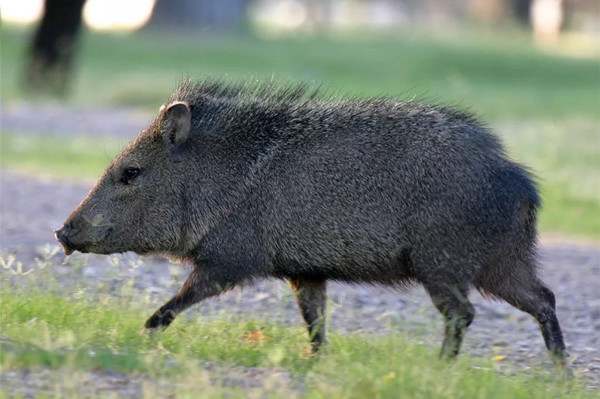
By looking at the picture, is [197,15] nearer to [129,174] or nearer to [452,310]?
[129,174]

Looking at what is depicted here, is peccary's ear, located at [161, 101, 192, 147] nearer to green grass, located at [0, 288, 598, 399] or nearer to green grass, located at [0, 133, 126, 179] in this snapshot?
green grass, located at [0, 288, 598, 399]

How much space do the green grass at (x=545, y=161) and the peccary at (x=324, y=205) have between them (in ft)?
18.0

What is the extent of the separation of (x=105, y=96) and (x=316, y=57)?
43.0 ft

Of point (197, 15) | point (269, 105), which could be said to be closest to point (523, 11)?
point (197, 15)

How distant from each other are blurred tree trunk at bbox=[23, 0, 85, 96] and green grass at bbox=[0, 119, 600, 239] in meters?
5.37

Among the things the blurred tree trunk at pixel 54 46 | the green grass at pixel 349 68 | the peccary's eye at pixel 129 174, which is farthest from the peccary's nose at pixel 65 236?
the blurred tree trunk at pixel 54 46

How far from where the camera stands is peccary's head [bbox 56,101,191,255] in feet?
24.1

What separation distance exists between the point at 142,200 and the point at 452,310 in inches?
67.2

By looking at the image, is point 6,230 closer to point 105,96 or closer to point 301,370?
point 301,370

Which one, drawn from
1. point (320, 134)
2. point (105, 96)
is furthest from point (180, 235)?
point (105, 96)

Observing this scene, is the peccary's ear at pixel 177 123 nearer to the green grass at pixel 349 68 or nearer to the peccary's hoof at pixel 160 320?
the peccary's hoof at pixel 160 320

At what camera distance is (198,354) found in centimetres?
664

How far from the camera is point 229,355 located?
6.63m

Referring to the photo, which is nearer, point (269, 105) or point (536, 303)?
point (536, 303)
